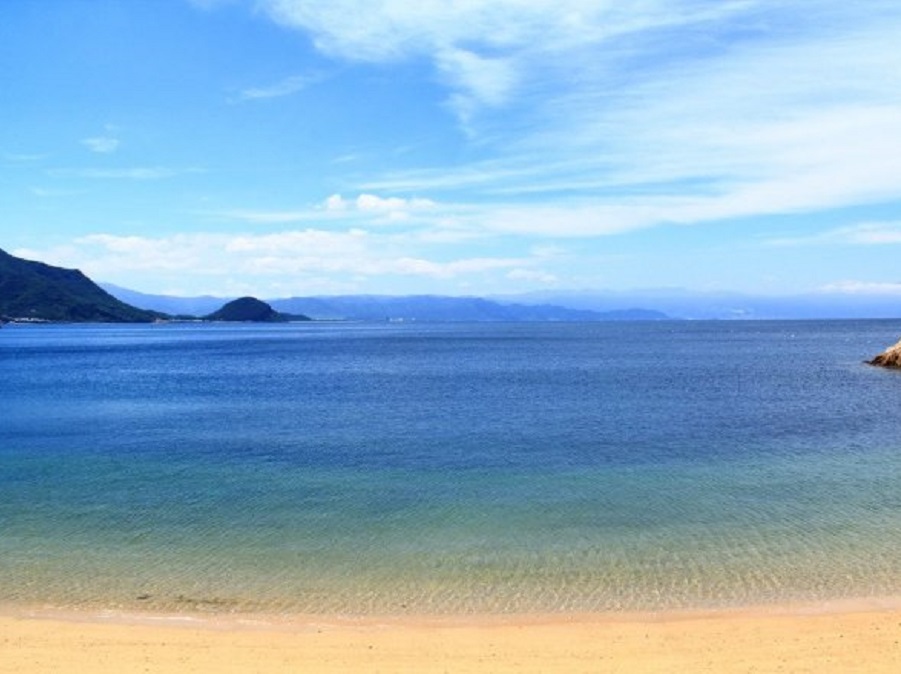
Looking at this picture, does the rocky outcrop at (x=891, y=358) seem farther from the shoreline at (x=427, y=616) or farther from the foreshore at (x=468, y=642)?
the foreshore at (x=468, y=642)

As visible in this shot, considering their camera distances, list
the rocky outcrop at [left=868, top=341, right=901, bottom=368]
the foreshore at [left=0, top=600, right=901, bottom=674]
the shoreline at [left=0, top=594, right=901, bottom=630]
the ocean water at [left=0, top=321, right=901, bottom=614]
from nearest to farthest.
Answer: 1. the foreshore at [left=0, top=600, right=901, bottom=674]
2. the shoreline at [left=0, top=594, right=901, bottom=630]
3. the ocean water at [left=0, top=321, right=901, bottom=614]
4. the rocky outcrop at [left=868, top=341, right=901, bottom=368]

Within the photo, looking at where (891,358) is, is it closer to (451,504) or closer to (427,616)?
(451,504)

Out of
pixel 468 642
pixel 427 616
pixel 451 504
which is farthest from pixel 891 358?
pixel 468 642

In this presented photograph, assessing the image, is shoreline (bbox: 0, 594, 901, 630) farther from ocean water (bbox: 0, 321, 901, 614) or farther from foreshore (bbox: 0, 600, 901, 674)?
ocean water (bbox: 0, 321, 901, 614)

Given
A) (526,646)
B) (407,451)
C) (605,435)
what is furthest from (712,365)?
(526,646)

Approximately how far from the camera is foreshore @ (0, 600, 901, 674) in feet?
44.3

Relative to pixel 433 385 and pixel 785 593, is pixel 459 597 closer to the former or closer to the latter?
pixel 785 593

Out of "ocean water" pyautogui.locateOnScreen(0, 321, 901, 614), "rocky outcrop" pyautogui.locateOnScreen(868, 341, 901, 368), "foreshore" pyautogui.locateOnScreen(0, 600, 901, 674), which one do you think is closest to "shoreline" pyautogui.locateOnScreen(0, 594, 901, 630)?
"foreshore" pyautogui.locateOnScreen(0, 600, 901, 674)

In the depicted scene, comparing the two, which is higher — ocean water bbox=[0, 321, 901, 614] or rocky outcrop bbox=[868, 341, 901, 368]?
rocky outcrop bbox=[868, 341, 901, 368]

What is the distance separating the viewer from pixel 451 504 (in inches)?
1008

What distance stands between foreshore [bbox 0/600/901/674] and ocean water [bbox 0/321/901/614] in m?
0.88

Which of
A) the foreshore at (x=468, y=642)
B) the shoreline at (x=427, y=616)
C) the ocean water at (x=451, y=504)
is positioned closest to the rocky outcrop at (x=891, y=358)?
the ocean water at (x=451, y=504)

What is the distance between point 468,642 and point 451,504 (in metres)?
11.0

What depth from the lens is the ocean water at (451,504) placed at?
17.9 metres
